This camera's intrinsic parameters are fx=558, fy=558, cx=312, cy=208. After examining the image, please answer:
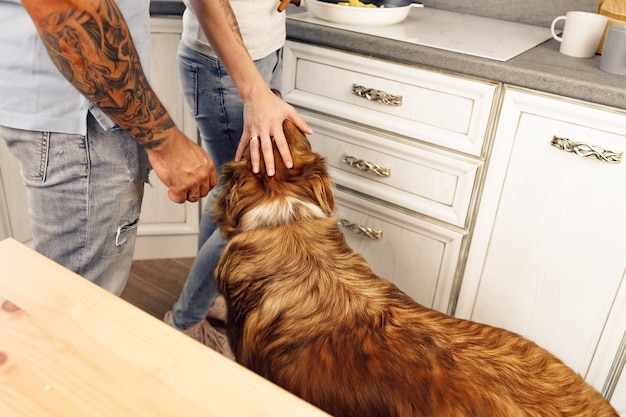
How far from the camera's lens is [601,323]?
4.60 feet

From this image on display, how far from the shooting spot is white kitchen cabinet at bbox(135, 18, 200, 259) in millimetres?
1746

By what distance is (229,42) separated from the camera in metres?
1.19

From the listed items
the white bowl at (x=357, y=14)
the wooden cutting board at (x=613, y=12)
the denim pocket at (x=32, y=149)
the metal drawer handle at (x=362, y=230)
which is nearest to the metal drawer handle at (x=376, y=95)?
the white bowl at (x=357, y=14)

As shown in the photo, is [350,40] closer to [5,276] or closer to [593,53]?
[593,53]

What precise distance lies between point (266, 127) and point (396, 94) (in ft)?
1.63

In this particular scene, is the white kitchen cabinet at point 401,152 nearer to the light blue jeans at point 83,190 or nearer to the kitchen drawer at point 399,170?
the kitchen drawer at point 399,170

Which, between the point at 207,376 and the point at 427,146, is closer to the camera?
the point at 207,376

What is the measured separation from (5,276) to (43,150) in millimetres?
338

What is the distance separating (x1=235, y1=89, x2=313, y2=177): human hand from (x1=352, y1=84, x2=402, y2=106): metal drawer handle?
388mm

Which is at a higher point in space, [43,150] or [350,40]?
[350,40]

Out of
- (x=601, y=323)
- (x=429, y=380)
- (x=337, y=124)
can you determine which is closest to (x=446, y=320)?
(x=429, y=380)

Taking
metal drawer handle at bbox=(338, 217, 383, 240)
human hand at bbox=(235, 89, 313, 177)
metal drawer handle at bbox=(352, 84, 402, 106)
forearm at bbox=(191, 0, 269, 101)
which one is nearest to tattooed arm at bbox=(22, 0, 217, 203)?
human hand at bbox=(235, 89, 313, 177)

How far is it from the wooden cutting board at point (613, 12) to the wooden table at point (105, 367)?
1315mm

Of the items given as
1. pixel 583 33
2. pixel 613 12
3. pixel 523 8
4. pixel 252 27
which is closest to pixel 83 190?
pixel 252 27
